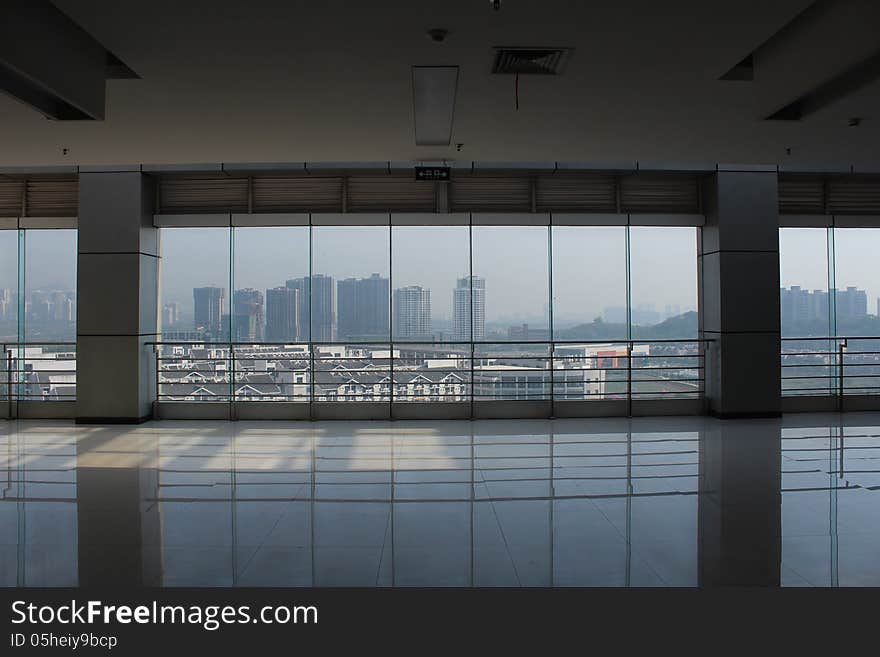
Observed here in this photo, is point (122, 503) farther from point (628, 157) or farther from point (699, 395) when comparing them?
point (699, 395)

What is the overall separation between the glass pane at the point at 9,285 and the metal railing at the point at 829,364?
10.1 meters

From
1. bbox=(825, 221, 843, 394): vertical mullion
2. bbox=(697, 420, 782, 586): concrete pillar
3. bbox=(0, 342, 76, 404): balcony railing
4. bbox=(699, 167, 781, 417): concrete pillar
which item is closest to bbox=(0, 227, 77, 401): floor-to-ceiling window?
bbox=(0, 342, 76, 404): balcony railing

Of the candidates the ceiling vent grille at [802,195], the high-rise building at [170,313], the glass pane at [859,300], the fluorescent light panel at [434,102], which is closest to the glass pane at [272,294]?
the high-rise building at [170,313]

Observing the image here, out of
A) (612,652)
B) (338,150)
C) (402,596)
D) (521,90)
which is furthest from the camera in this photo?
(338,150)

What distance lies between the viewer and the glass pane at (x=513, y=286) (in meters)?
8.89

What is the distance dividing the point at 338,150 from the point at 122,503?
302cm

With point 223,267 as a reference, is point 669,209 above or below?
above

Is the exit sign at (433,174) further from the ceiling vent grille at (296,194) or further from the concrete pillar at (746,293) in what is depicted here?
the concrete pillar at (746,293)

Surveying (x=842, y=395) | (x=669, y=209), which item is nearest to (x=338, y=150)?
(x=669, y=209)

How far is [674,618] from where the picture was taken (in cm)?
265

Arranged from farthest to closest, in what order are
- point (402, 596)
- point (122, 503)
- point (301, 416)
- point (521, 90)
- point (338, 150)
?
point (301, 416) → point (338, 150) → point (122, 503) → point (521, 90) → point (402, 596)

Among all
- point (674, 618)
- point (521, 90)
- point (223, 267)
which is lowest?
point (674, 618)

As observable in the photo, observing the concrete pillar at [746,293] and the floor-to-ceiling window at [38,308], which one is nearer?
the concrete pillar at [746,293]

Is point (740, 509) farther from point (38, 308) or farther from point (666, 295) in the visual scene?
point (38, 308)
